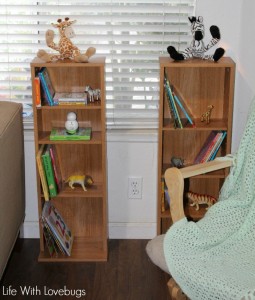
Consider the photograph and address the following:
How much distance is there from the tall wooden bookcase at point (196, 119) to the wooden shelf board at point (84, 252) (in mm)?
303

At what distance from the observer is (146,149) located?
288 centimetres

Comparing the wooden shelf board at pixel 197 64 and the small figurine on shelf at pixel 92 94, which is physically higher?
the wooden shelf board at pixel 197 64

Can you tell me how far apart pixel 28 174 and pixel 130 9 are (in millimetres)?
917

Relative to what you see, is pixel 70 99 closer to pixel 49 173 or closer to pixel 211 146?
pixel 49 173

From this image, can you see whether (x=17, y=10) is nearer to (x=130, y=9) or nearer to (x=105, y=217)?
(x=130, y=9)

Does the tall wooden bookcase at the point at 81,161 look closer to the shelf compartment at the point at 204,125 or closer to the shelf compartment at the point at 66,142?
the shelf compartment at the point at 66,142

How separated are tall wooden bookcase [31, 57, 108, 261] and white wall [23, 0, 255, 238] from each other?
0.08m

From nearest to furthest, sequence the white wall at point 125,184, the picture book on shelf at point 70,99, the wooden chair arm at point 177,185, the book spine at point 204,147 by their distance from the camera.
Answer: the wooden chair arm at point 177,185 < the picture book on shelf at point 70,99 < the book spine at point 204,147 < the white wall at point 125,184

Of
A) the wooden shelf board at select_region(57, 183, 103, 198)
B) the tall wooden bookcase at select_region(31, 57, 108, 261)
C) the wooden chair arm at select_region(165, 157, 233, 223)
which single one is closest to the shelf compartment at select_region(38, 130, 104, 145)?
the tall wooden bookcase at select_region(31, 57, 108, 261)

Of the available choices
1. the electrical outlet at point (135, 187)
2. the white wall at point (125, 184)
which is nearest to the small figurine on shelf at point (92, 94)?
the white wall at point (125, 184)

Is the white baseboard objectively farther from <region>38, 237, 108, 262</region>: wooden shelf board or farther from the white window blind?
the white window blind

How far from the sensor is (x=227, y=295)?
1859mm

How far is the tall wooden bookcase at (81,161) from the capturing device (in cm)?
265

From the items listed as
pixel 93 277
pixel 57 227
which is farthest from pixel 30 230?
pixel 93 277
